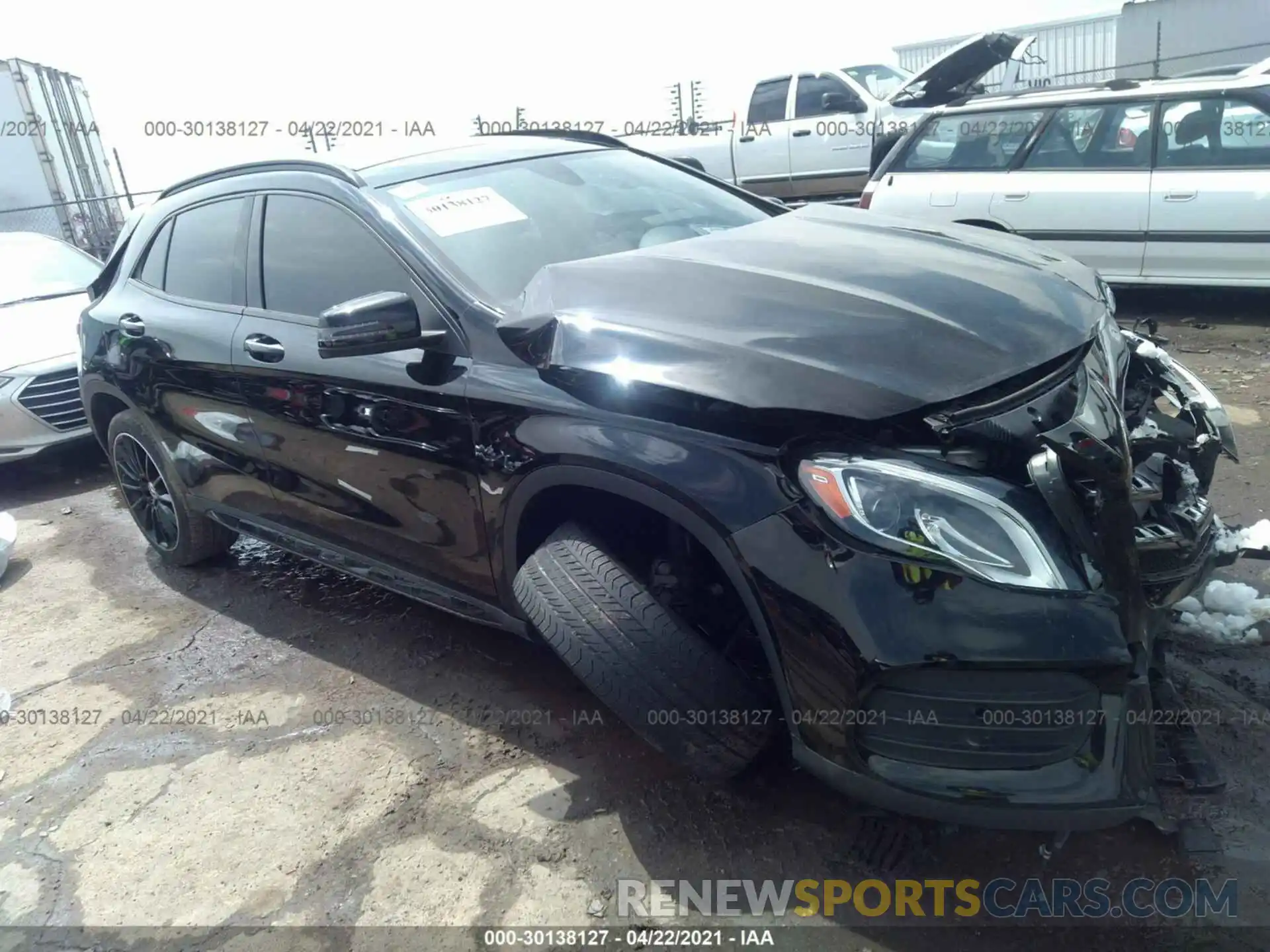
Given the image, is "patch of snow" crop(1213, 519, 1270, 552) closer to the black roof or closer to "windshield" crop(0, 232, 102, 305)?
the black roof

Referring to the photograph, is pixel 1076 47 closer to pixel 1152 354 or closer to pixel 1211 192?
pixel 1211 192

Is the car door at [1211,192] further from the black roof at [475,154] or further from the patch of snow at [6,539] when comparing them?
the patch of snow at [6,539]

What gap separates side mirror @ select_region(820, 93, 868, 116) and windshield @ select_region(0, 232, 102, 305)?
23.9 feet

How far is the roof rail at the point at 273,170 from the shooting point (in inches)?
118

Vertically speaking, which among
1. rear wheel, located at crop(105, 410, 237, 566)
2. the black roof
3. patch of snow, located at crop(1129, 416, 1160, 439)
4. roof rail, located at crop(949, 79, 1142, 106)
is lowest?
rear wheel, located at crop(105, 410, 237, 566)

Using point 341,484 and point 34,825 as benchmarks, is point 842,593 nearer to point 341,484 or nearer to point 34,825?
point 341,484

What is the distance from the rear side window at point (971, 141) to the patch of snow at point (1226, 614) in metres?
4.48

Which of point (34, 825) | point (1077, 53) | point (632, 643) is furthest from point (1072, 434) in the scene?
point (1077, 53)

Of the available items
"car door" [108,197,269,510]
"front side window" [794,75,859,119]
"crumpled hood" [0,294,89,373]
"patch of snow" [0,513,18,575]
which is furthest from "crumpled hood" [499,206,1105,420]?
"front side window" [794,75,859,119]

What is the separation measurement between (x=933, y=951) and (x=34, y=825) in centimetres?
254

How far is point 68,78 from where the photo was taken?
1452 cm

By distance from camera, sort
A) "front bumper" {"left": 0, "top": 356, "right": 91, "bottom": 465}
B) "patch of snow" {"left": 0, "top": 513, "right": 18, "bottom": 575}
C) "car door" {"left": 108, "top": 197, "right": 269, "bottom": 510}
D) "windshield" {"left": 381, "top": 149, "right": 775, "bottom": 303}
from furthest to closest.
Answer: "front bumper" {"left": 0, "top": 356, "right": 91, "bottom": 465}, "patch of snow" {"left": 0, "top": 513, "right": 18, "bottom": 575}, "car door" {"left": 108, "top": 197, "right": 269, "bottom": 510}, "windshield" {"left": 381, "top": 149, "right": 775, "bottom": 303}

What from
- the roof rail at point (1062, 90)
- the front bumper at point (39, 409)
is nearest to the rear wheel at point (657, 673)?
the front bumper at point (39, 409)

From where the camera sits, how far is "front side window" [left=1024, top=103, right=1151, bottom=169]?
614 centimetres
